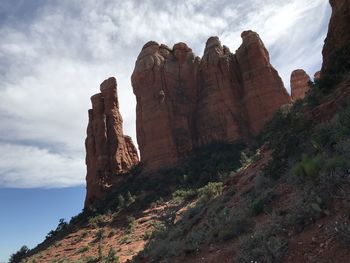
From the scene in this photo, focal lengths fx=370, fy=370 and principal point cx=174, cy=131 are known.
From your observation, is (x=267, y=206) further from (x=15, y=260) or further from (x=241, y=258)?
(x=15, y=260)

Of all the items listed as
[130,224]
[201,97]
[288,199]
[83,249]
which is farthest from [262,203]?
[201,97]

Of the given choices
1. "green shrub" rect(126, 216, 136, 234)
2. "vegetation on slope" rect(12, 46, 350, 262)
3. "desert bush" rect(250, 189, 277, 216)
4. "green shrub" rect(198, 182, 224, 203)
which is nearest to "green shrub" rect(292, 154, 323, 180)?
"vegetation on slope" rect(12, 46, 350, 262)

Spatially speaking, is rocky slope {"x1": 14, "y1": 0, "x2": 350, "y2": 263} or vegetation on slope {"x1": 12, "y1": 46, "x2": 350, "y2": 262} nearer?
rocky slope {"x1": 14, "y1": 0, "x2": 350, "y2": 263}

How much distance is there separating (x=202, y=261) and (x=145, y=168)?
137ft

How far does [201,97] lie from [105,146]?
53.7 ft

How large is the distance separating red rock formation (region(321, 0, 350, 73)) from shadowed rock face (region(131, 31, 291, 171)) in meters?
28.6

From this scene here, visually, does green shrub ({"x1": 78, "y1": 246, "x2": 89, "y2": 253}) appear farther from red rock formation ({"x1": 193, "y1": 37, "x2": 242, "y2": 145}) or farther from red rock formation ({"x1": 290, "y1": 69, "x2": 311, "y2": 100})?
red rock formation ({"x1": 290, "y1": 69, "x2": 311, "y2": 100})

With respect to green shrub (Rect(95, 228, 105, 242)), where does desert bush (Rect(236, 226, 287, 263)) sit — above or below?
below

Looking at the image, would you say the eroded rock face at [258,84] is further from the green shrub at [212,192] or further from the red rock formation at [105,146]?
the green shrub at [212,192]

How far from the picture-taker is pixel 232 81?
54.4 meters

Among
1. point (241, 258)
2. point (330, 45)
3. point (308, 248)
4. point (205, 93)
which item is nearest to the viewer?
point (308, 248)

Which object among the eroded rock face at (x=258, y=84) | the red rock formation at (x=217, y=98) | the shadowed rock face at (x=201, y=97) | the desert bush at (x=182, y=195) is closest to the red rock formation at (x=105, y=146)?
the shadowed rock face at (x=201, y=97)

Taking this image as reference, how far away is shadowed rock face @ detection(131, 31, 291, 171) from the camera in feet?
167

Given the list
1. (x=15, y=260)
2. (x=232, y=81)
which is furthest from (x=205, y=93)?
(x=15, y=260)
